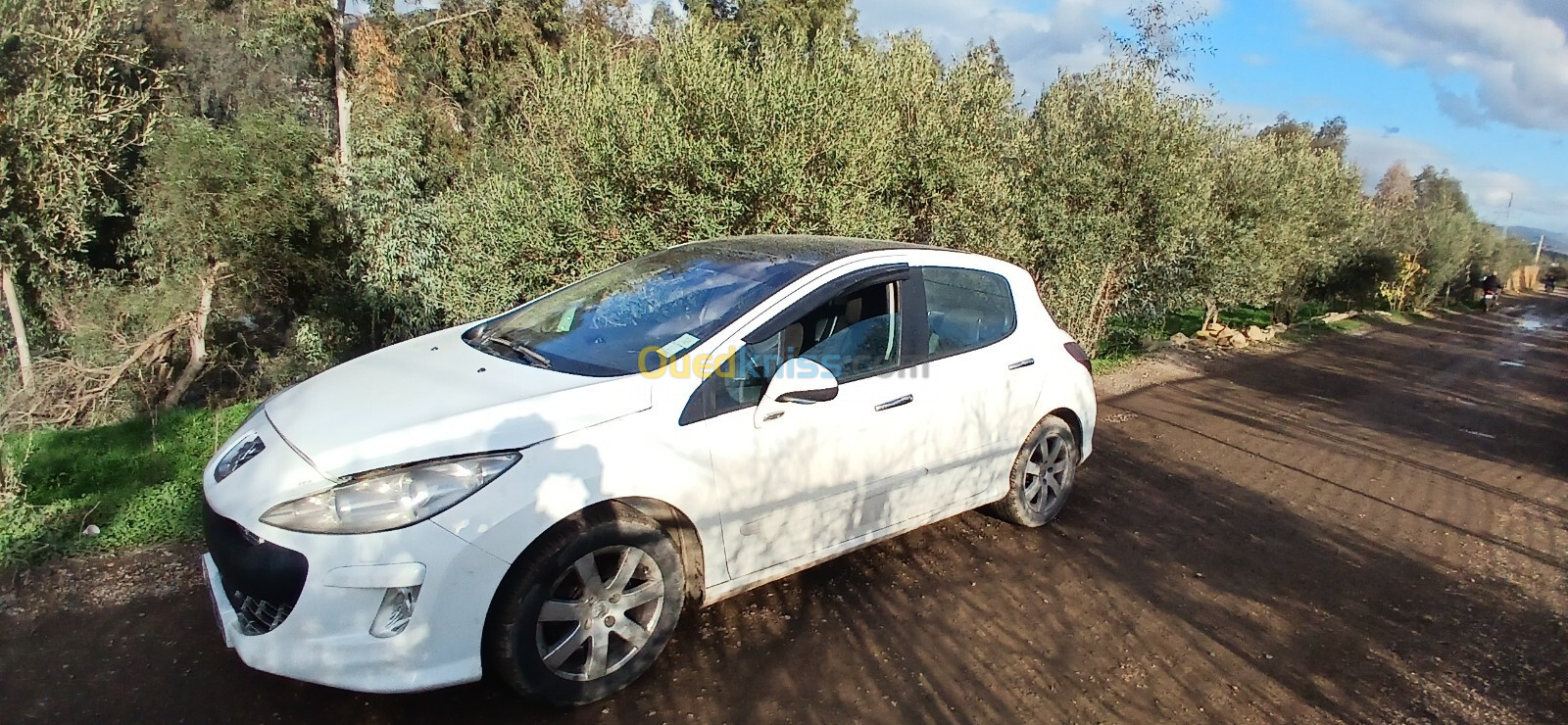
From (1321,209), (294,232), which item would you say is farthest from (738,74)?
(1321,209)

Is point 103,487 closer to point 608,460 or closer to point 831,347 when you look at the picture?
point 608,460

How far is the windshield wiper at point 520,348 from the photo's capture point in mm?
3406

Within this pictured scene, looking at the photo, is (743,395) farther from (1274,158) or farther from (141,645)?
(1274,158)

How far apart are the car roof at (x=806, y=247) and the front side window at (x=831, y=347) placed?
0.81 ft

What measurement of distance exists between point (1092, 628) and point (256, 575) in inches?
129

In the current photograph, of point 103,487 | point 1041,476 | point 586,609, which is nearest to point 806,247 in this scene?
point 1041,476

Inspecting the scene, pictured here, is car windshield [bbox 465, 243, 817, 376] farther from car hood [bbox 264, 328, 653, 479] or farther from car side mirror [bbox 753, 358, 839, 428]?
car side mirror [bbox 753, 358, 839, 428]

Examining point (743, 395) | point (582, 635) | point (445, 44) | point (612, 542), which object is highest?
point (445, 44)

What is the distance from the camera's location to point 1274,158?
526 inches

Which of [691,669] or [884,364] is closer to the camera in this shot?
[691,669]

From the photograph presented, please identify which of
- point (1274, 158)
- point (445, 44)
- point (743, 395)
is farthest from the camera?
point (445, 44)

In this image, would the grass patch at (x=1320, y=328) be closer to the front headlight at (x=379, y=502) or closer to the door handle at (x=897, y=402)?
the door handle at (x=897, y=402)

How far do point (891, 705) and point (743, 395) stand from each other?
1273 mm

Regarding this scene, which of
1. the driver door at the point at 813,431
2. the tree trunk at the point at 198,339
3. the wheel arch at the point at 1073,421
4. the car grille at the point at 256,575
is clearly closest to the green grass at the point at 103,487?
the car grille at the point at 256,575
